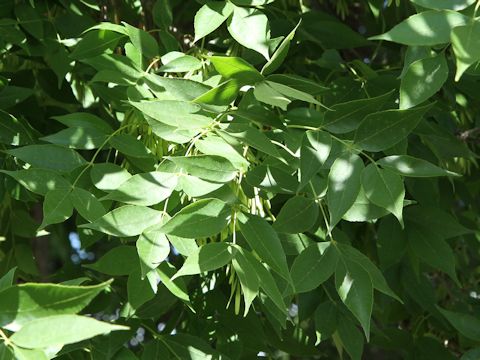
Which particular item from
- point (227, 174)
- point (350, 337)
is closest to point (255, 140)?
point (227, 174)

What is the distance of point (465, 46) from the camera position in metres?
0.91

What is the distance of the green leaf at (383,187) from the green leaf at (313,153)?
0.19 ft

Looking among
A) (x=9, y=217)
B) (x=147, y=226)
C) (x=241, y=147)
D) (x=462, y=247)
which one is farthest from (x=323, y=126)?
(x=462, y=247)

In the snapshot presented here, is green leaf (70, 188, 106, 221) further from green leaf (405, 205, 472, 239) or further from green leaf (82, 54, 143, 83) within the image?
green leaf (405, 205, 472, 239)

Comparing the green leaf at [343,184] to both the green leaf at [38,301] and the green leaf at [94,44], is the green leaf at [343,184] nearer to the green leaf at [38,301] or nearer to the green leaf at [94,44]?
the green leaf at [38,301]

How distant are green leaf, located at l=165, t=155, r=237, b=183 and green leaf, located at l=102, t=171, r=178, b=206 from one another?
0.05 m

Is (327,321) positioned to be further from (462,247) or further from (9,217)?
(462,247)

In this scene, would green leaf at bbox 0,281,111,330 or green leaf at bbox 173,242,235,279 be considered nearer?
green leaf at bbox 0,281,111,330

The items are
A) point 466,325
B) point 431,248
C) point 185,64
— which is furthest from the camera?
point 431,248

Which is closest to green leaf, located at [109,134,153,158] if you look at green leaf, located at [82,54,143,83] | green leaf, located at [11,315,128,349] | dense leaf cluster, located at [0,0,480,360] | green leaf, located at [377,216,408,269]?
dense leaf cluster, located at [0,0,480,360]

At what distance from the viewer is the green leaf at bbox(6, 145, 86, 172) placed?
1215 millimetres

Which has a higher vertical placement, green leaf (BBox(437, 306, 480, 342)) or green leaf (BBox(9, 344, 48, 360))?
green leaf (BBox(9, 344, 48, 360))

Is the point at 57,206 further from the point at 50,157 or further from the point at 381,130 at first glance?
the point at 381,130

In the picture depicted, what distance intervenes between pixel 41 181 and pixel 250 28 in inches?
13.8
